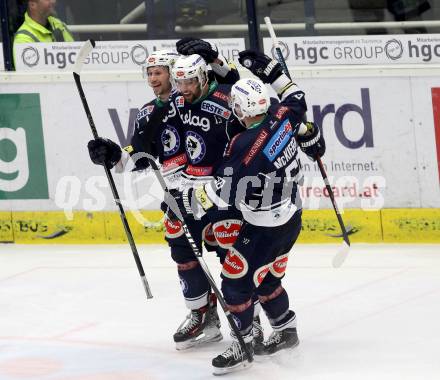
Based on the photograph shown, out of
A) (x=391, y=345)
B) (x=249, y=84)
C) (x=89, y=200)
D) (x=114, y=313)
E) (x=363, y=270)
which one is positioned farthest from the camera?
(x=89, y=200)

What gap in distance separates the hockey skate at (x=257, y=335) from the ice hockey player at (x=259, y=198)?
0.11ft

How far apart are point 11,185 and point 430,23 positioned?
3324 mm

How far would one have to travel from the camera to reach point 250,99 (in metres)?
5.53

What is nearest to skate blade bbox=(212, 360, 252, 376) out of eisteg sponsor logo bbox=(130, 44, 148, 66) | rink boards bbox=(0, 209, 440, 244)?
rink boards bbox=(0, 209, 440, 244)

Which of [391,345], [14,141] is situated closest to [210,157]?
[391,345]

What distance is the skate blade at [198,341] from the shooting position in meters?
6.25

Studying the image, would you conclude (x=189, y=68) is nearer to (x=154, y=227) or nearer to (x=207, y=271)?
(x=207, y=271)

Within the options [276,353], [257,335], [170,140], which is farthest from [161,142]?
[276,353]

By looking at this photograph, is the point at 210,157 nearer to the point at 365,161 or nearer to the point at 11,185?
the point at 365,161

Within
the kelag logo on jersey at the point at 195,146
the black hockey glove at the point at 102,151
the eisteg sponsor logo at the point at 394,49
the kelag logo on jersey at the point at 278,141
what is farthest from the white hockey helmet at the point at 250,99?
the eisteg sponsor logo at the point at 394,49

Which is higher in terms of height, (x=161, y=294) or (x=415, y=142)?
(x=415, y=142)

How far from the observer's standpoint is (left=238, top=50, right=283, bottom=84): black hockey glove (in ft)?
19.3

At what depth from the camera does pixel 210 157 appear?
6.07m

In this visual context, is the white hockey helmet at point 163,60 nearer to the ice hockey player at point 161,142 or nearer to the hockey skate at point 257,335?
the ice hockey player at point 161,142
